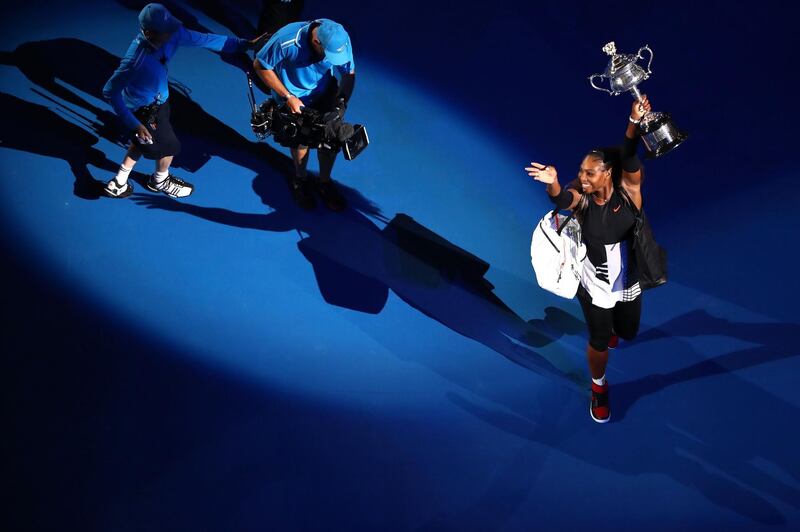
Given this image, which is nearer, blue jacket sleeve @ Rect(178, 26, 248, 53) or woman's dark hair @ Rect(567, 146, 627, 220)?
woman's dark hair @ Rect(567, 146, 627, 220)

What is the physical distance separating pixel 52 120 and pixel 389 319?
323 cm

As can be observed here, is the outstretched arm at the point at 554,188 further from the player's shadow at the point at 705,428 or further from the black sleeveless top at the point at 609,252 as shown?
the player's shadow at the point at 705,428

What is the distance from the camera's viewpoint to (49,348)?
5.47 meters

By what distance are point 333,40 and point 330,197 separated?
57.8 inches

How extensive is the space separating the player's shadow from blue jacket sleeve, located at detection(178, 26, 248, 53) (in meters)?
3.10

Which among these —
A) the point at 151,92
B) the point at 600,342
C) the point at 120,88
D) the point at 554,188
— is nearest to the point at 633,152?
the point at 554,188

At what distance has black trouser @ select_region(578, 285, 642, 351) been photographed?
4953 millimetres

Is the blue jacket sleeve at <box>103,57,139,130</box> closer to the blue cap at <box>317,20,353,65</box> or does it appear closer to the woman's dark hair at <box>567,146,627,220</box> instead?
the blue cap at <box>317,20,353,65</box>

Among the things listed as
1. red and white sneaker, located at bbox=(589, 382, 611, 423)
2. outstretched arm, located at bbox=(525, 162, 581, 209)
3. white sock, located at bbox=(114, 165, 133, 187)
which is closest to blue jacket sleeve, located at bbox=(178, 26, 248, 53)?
white sock, located at bbox=(114, 165, 133, 187)

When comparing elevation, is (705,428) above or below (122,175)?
above

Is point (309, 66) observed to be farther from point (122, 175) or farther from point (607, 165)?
point (607, 165)

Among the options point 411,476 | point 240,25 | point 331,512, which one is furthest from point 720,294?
point 240,25

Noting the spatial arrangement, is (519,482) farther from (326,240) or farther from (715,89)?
(715,89)

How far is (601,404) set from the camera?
541cm
